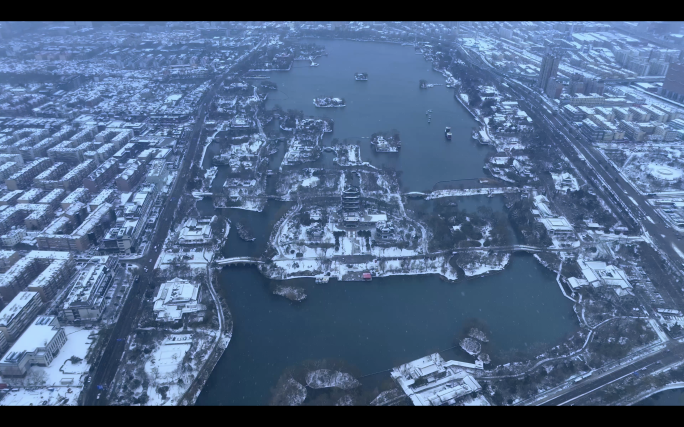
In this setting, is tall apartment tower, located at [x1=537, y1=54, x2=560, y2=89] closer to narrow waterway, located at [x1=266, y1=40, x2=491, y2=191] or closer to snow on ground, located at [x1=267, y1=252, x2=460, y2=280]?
narrow waterway, located at [x1=266, y1=40, x2=491, y2=191]

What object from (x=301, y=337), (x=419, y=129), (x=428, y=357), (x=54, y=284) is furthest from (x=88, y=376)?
(x=419, y=129)

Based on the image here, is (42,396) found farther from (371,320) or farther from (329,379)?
(371,320)

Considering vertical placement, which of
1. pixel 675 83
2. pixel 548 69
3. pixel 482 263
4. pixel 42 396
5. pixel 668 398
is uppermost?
pixel 548 69

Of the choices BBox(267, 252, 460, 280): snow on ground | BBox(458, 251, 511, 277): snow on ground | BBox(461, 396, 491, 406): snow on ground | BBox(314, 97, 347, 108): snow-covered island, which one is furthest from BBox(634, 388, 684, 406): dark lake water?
BBox(314, 97, 347, 108): snow-covered island

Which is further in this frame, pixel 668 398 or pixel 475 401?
pixel 668 398

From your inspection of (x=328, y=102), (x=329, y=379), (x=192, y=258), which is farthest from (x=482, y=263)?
(x=328, y=102)
